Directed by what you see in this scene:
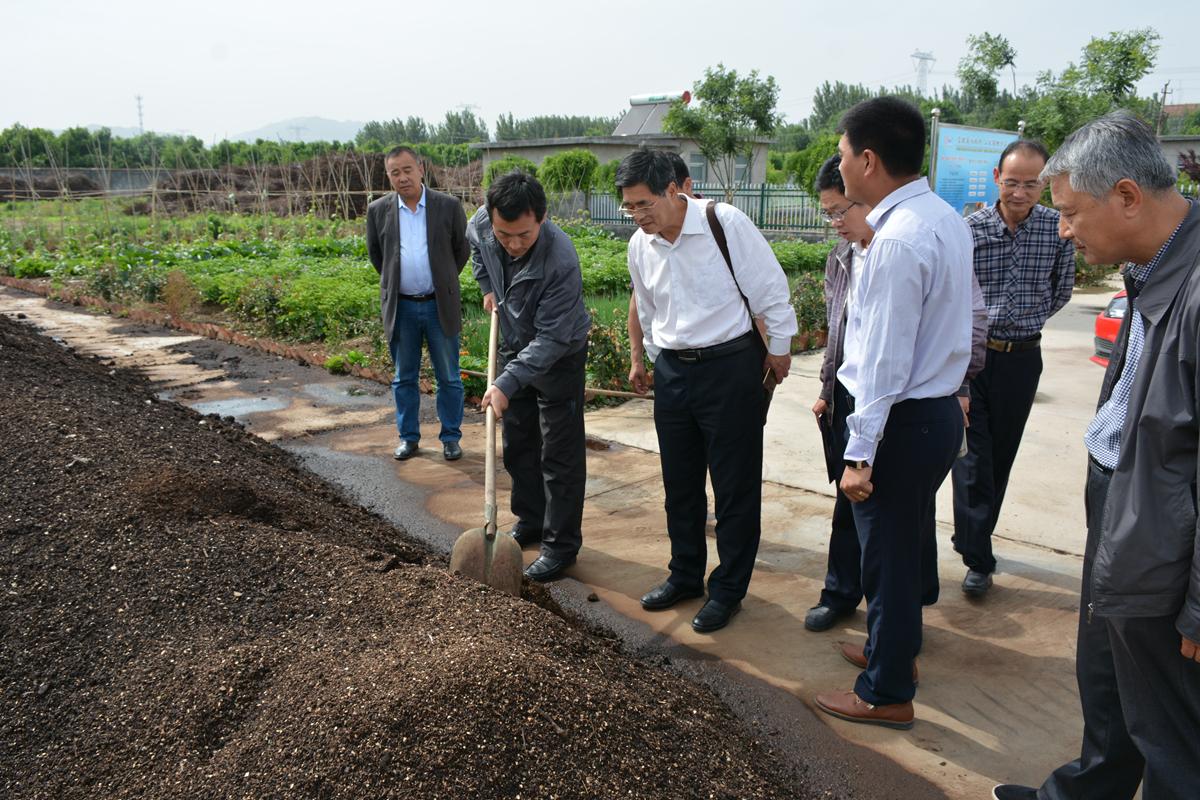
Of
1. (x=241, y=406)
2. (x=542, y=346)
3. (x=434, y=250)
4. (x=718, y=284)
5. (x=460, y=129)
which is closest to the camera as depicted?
(x=718, y=284)

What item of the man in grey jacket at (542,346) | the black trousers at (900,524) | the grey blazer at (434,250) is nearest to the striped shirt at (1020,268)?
the black trousers at (900,524)

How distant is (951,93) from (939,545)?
74.0 m

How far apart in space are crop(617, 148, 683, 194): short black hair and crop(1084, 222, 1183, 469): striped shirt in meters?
1.57

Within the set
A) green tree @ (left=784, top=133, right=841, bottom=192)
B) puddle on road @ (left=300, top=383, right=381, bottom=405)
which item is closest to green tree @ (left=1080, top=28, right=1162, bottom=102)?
green tree @ (left=784, top=133, right=841, bottom=192)

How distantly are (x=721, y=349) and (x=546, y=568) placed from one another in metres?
1.35

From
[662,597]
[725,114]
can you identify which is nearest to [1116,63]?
[725,114]

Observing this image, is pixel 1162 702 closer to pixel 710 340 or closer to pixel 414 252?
pixel 710 340

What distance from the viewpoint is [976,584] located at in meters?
3.55

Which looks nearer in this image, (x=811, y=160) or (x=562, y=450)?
(x=562, y=450)

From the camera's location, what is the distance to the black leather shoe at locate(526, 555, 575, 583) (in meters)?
3.86

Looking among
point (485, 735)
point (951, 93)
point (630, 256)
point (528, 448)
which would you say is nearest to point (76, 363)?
point (528, 448)

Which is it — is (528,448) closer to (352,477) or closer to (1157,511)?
(352,477)

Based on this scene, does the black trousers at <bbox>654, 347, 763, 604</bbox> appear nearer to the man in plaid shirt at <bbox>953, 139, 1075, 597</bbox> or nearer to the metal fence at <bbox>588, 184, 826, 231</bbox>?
the man in plaid shirt at <bbox>953, 139, 1075, 597</bbox>

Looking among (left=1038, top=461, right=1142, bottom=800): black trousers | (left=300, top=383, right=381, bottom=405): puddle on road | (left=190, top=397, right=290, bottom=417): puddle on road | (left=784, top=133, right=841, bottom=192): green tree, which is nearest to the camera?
(left=1038, top=461, right=1142, bottom=800): black trousers
